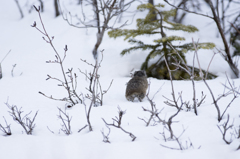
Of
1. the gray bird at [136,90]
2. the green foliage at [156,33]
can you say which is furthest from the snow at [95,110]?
the green foliage at [156,33]

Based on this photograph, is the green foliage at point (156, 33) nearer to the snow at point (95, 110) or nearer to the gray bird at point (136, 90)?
the snow at point (95, 110)

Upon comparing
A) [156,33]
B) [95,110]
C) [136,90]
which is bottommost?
[95,110]

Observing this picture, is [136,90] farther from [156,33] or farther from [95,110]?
[156,33]

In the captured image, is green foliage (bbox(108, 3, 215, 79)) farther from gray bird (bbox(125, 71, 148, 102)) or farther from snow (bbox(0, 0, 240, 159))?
gray bird (bbox(125, 71, 148, 102))

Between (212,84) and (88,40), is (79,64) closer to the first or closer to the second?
(88,40)

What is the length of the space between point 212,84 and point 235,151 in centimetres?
278

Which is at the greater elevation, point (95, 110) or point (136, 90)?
point (136, 90)

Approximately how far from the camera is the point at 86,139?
8.16 feet

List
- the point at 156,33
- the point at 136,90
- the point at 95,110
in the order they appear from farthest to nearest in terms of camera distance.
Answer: the point at 156,33 → the point at 136,90 → the point at 95,110

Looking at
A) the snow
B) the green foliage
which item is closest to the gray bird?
the snow

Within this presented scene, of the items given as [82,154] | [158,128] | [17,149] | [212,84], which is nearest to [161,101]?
[158,128]

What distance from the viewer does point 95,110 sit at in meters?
3.30

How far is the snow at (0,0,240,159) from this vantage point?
223 cm

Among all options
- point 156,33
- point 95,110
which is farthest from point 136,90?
point 156,33
